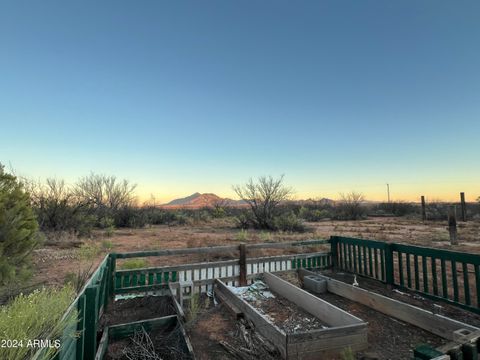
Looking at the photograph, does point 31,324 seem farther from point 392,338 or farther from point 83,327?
point 392,338

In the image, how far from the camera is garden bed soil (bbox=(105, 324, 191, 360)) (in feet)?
10.1

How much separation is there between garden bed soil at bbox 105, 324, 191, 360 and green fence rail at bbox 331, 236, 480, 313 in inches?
136

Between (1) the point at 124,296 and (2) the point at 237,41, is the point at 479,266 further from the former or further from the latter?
(2) the point at 237,41

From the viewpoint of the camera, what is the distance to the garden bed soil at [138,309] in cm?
419

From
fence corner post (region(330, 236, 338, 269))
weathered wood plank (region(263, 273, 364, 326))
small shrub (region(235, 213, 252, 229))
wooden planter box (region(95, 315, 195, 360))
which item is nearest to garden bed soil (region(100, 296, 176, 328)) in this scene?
wooden planter box (region(95, 315, 195, 360))

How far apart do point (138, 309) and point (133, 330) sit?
1108 mm

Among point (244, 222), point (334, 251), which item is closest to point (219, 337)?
point (334, 251)

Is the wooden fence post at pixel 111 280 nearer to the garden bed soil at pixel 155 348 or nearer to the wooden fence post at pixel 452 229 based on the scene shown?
the garden bed soil at pixel 155 348

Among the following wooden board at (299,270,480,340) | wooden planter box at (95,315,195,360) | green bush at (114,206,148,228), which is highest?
green bush at (114,206,148,228)

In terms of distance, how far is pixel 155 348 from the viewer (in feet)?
10.6

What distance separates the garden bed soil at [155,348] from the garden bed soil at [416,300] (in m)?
3.54

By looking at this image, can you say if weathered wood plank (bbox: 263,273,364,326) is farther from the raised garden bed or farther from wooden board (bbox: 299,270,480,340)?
wooden board (bbox: 299,270,480,340)

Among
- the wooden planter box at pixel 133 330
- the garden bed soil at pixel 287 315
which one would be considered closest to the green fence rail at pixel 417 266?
the garden bed soil at pixel 287 315

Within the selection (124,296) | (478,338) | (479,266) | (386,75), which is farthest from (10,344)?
(386,75)
